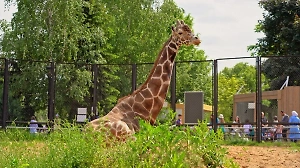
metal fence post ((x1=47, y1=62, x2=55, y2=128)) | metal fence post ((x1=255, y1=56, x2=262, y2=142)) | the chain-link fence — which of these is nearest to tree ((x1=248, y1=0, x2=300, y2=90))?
the chain-link fence

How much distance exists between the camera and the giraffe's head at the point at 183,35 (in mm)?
12383

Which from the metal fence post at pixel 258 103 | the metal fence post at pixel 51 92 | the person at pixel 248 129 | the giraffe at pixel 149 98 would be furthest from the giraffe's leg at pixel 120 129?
the metal fence post at pixel 51 92

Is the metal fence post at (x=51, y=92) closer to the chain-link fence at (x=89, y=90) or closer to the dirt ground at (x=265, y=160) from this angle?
the chain-link fence at (x=89, y=90)

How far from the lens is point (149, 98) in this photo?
11523 mm

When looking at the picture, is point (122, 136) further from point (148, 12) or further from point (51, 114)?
point (148, 12)

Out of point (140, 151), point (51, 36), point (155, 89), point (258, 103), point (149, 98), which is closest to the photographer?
point (140, 151)

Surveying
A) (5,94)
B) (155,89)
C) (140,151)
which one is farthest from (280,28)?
(140,151)

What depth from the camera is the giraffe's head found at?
12.4 m

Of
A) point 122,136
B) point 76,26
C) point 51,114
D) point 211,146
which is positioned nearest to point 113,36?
point 76,26

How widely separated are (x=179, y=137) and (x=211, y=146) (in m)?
0.78

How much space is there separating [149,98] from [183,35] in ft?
5.52

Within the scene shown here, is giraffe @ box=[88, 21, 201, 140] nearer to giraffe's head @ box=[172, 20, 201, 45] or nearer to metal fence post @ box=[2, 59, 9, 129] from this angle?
giraffe's head @ box=[172, 20, 201, 45]

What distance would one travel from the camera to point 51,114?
18.0 metres

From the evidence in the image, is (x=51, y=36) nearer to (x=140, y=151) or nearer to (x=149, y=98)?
(x=149, y=98)
